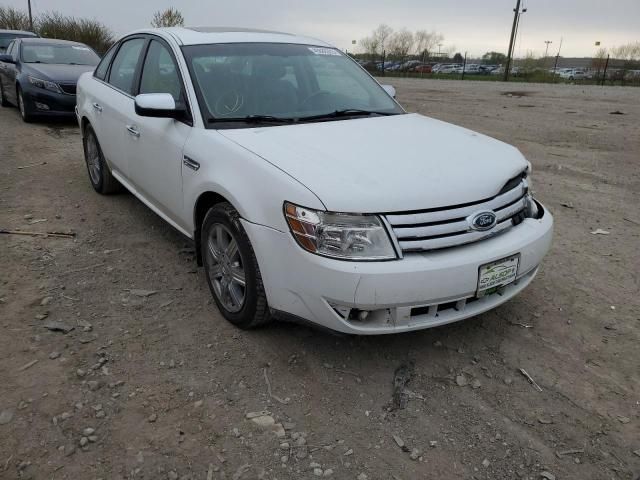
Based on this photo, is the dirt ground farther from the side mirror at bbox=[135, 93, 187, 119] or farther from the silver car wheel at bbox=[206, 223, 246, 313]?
the side mirror at bbox=[135, 93, 187, 119]

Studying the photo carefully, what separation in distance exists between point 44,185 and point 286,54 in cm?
350

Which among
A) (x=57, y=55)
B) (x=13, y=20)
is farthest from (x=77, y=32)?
(x=57, y=55)

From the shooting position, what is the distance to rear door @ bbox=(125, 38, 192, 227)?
3.43 metres

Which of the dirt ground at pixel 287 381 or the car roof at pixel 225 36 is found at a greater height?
the car roof at pixel 225 36

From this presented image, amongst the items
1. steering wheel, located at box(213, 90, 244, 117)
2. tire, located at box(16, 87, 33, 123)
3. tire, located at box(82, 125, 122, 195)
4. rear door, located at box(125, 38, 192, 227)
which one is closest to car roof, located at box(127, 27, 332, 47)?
rear door, located at box(125, 38, 192, 227)

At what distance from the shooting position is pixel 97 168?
5.44m

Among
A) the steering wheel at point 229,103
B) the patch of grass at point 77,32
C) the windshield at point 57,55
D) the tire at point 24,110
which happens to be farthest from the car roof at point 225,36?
the patch of grass at point 77,32

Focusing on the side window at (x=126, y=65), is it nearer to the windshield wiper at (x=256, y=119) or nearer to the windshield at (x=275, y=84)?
the windshield at (x=275, y=84)

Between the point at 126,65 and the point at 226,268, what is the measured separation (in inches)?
99.6

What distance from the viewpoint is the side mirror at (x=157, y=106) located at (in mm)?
3254

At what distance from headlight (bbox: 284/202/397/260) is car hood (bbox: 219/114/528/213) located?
54 millimetres

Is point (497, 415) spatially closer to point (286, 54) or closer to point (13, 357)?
point (13, 357)

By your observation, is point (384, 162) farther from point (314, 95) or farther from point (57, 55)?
point (57, 55)

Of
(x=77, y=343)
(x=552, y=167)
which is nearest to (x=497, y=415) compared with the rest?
(x=77, y=343)
